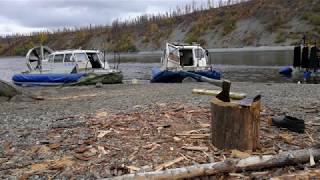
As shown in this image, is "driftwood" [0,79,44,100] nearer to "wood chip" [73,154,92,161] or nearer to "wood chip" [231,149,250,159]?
"wood chip" [73,154,92,161]

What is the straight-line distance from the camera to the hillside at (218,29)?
2564 inches

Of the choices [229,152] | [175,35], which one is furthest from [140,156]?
[175,35]

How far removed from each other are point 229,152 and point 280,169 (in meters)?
0.87

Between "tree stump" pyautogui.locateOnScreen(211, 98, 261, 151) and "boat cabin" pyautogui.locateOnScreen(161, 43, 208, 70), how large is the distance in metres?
18.7

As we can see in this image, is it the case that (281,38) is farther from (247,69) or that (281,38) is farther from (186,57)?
(186,57)

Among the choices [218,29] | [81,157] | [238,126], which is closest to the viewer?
[238,126]

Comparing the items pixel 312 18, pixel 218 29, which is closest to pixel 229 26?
pixel 218 29

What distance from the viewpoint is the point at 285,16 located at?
70.1 meters

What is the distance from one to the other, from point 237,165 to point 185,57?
21.0 meters

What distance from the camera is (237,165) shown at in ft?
19.4

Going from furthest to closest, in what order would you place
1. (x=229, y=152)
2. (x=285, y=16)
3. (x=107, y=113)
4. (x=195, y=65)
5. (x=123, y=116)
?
(x=285, y=16) → (x=195, y=65) → (x=107, y=113) → (x=123, y=116) → (x=229, y=152)

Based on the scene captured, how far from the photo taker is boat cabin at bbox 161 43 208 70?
84.5ft

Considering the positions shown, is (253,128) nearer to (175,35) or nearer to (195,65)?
(195,65)

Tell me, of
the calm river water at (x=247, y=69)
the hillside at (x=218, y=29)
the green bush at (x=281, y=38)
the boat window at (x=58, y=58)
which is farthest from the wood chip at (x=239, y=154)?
the green bush at (x=281, y=38)
